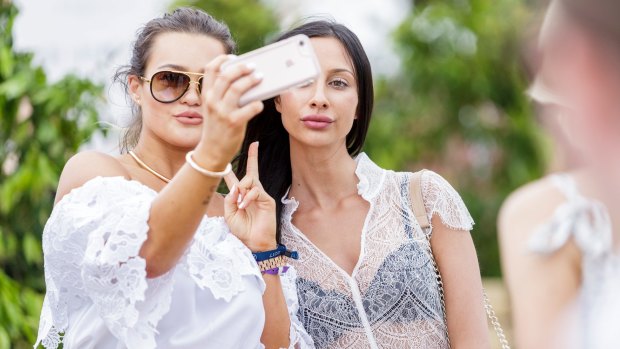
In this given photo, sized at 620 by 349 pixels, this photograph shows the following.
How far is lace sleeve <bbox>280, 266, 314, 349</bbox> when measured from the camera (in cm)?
316

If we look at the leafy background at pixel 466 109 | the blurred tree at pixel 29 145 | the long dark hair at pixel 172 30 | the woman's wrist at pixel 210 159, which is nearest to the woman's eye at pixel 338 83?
the long dark hair at pixel 172 30

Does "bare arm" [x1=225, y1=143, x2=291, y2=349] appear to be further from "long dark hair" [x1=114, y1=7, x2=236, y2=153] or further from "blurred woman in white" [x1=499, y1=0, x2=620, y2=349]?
"blurred woman in white" [x1=499, y1=0, x2=620, y2=349]

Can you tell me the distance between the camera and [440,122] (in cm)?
1163

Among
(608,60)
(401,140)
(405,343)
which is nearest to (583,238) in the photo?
(608,60)

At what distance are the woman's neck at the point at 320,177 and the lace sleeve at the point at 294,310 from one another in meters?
0.38

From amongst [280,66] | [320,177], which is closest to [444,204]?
[320,177]

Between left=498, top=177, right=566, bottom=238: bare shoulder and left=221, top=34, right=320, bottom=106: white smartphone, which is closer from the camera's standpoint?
left=498, top=177, right=566, bottom=238: bare shoulder

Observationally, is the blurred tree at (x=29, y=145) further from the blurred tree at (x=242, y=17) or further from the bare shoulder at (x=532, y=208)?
the blurred tree at (x=242, y=17)

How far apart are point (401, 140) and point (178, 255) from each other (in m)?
8.84

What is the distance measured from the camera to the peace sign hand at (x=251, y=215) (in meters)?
2.97

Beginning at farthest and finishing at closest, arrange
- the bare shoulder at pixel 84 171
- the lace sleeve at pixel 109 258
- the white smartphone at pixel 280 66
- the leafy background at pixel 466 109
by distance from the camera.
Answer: the leafy background at pixel 466 109 → the bare shoulder at pixel 84 171 → the lace sleeve at pixel 109 258 → the white smartphone at pixel 280 66

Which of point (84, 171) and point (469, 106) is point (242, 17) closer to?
point (469, 106)

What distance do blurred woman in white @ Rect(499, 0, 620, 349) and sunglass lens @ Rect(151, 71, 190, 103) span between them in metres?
1.79

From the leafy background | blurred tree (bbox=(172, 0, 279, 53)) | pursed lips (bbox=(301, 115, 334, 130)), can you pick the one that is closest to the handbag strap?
pursed lips (bbox=(301, 115, 334, 130))
